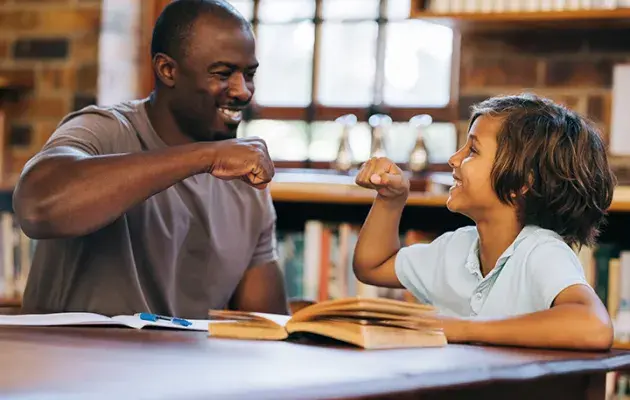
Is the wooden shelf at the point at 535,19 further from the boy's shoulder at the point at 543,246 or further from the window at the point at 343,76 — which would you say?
the boy's shoulder at the point at 543,246

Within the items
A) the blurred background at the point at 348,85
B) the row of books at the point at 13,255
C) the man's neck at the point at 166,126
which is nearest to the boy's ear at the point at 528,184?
the man's neck at the point at 166,126

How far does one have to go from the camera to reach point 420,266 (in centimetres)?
209

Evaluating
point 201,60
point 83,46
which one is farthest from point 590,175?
point 83,46

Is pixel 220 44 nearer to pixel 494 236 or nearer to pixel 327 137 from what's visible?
pixel 494 236

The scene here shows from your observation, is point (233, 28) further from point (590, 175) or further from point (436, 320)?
point (436, 320)

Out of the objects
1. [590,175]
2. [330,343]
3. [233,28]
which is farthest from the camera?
[233,28]

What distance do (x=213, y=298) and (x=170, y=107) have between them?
0.40 meters

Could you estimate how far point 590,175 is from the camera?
6.38 ft

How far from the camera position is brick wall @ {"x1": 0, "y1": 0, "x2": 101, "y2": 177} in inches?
159

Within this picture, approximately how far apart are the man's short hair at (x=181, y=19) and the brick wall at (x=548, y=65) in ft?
4.47

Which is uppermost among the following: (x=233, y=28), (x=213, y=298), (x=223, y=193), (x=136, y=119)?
(x=233, y=28)

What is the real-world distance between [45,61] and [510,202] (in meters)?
2.55

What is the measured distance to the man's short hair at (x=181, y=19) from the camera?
2.35 m

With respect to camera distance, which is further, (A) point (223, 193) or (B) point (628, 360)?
(A) point (223, 193)
